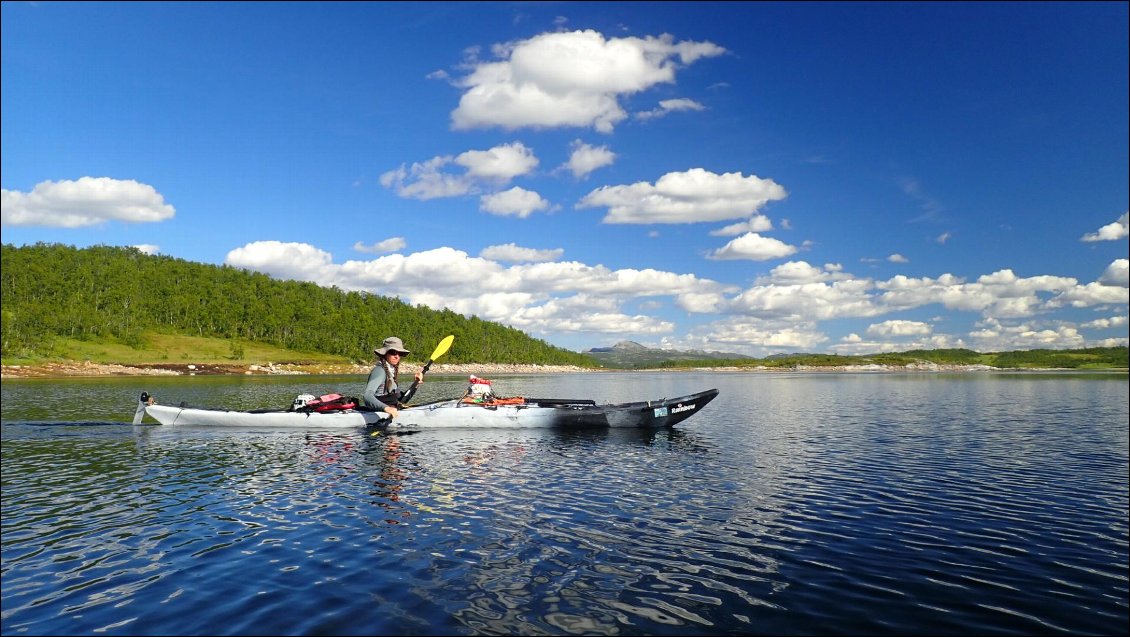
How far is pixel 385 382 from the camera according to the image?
35750mm

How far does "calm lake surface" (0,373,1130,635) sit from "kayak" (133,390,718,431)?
18.4 ft

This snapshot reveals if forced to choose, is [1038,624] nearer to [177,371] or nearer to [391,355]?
[391,355]

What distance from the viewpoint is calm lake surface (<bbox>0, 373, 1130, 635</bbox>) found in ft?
33.2

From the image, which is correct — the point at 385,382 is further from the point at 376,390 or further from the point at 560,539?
the point at 560,539

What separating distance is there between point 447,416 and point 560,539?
2340cm

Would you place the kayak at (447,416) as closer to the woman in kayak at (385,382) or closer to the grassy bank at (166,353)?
the woman in kayak at (385,382)

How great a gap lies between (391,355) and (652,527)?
21202mm

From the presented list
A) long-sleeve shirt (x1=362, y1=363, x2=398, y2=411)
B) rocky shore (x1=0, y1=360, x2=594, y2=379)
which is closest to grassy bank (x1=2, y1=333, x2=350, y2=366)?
rocky shore (x1=0, y1=360, x2=594, y2=379)

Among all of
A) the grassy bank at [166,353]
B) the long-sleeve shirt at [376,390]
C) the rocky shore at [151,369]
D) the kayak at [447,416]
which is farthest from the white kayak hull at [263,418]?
the grassy bank at [166,353]

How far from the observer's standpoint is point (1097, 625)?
9.83 meters

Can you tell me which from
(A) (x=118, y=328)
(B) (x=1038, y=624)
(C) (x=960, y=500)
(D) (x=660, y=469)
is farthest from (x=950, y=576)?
(A) (x=118, y=328)

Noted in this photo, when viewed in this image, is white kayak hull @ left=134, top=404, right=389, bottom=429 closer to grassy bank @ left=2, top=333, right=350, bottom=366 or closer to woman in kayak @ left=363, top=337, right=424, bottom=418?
woman in kayak @ left=363, top=337, right=424, bottom=418

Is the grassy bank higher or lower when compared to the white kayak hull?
higher

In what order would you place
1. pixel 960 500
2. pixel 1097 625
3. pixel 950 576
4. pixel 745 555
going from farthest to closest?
pixel 960 500 < pixel 745 555 < pixel 950 576 < pixel 1097 625
